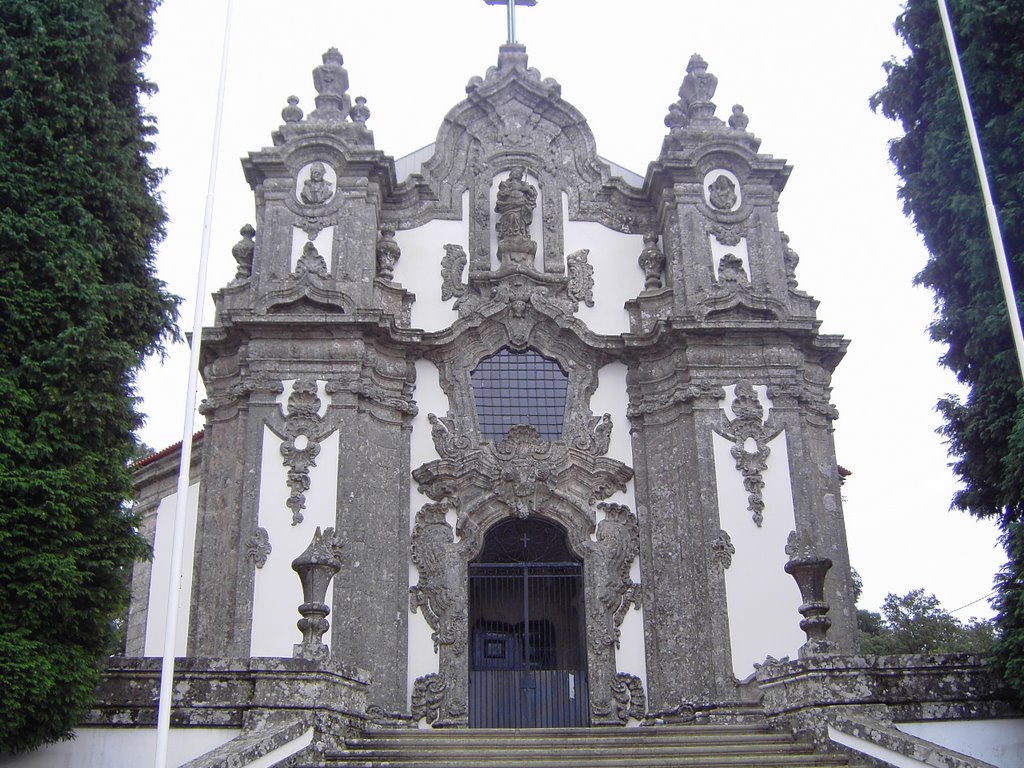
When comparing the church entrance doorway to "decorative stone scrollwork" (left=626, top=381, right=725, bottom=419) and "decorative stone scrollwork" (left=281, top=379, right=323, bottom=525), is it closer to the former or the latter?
"decorative stone scrollwork" (left=626, top=381, right=725, bottom=419)

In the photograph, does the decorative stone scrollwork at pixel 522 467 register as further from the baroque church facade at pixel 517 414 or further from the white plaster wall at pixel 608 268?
the white plaster wall at pixel 608 268

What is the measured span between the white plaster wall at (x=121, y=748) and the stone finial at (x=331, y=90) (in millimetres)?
11183

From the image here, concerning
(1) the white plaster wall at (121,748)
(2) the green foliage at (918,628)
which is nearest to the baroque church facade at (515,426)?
(1) the white plaster wall at (121,748)

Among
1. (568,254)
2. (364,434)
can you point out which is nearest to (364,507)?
(364,434)

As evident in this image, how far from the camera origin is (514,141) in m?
19.4

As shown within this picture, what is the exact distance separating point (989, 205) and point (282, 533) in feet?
32.9

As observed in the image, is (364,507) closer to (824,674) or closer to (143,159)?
(143,159)

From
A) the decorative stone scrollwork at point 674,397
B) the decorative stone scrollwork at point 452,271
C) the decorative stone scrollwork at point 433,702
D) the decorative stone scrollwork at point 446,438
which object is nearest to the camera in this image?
the decorative stone scrollwork at point 433,702

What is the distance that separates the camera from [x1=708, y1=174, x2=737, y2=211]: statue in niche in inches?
724

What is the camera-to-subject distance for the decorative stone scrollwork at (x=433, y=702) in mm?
→ 15562

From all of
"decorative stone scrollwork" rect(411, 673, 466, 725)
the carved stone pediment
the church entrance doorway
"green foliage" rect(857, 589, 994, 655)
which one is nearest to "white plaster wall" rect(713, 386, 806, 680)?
the carved stone pediment

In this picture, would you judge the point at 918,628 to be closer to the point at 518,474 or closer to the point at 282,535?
the point at 518,474

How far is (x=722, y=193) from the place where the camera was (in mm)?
18438

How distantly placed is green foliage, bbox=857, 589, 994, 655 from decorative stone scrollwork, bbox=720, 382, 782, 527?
14340 mm
